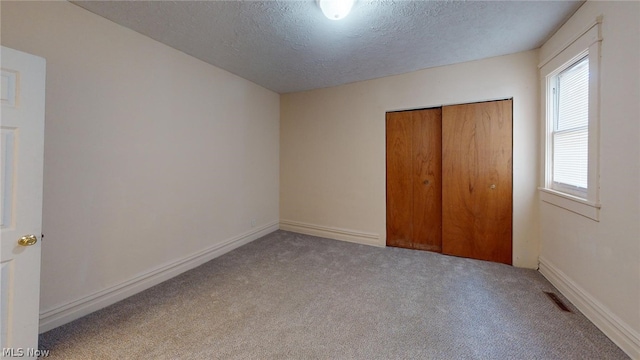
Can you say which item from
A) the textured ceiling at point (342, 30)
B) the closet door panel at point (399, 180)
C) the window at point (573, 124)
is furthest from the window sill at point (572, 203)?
the textured ceiling at point (342, 30)

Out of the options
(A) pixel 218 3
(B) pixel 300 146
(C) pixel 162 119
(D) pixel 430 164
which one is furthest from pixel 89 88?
(D) pixel 430 164

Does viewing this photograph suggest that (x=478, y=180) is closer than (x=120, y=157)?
No

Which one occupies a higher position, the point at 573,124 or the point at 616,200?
the point at 573,124

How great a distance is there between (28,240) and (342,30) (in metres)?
2.74

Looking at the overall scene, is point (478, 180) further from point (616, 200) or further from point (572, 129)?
point (616, 200)

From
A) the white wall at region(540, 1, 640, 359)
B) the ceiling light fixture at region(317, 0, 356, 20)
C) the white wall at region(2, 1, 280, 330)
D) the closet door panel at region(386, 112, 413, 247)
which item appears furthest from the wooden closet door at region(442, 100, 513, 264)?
the white wall at region(2, 1, 280, 330)

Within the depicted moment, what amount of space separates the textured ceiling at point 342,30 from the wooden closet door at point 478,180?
2.36 feet

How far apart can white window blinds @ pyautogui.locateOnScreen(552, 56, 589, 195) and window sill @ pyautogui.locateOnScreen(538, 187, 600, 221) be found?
3.5 inches

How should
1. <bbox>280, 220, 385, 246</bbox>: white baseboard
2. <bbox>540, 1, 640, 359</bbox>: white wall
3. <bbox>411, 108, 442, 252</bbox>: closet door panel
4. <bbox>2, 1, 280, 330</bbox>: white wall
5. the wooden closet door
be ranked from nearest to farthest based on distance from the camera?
<bbox>540, 1, 640, 359</bbox>: white wall, <bbox>2, 1, 280, 330</bbox>: white wall, the wooden closet door, <bbox>411, 108, 442, 252</bbox>: closet door panel, <bbox>280, 220, 385, 246</bbox>: white baseboard

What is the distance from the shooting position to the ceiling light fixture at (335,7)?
5.73 ft

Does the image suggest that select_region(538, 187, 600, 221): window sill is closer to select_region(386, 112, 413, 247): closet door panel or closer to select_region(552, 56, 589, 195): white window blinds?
select_region(552, 56, 589, 195): white window blinds

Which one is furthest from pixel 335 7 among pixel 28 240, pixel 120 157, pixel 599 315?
pixel 599 315

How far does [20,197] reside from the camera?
1.36 m

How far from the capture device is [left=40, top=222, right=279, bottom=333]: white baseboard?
5.75ft
